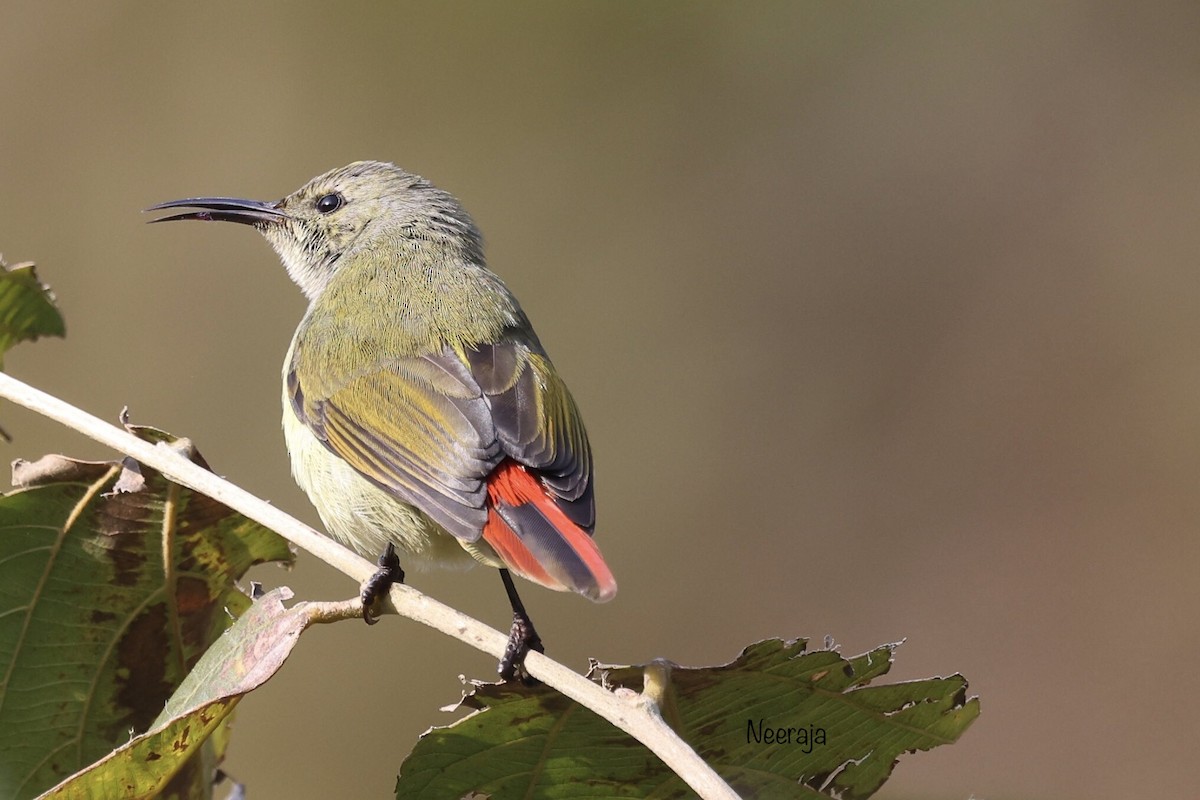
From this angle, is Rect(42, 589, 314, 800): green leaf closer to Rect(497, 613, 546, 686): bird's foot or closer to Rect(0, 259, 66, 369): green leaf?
Rect(497, 613, 546, 686): bird's foot

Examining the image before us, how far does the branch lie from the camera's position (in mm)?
1406

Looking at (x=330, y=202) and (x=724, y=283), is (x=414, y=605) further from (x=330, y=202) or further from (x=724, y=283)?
(x=724, y=283)

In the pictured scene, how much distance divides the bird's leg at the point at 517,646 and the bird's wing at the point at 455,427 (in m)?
0.24

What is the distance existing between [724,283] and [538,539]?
4.73m

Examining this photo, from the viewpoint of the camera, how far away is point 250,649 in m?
1.69

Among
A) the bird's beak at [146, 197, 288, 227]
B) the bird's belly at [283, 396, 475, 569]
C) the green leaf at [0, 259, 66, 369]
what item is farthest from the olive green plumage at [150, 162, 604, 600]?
the green leaf at [0, 259, 66, 369]

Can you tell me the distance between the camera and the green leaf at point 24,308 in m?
2.29

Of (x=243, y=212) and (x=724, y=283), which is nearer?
(x=243, y=212)

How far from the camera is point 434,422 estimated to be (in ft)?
8.11

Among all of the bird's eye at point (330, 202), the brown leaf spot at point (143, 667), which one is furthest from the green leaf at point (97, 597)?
the bird's eye at point (330, 202)

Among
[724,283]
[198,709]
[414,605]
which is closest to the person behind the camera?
[198,709]

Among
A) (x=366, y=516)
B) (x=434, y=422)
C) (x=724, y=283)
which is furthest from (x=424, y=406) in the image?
(x=724, y=283)

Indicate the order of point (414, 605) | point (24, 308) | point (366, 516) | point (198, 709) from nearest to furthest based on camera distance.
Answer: point (198, 709) → point (414, 605) → point (24, 308) → point (366, 516)

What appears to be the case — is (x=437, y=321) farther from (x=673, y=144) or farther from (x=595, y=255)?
(x=673, y=144)
